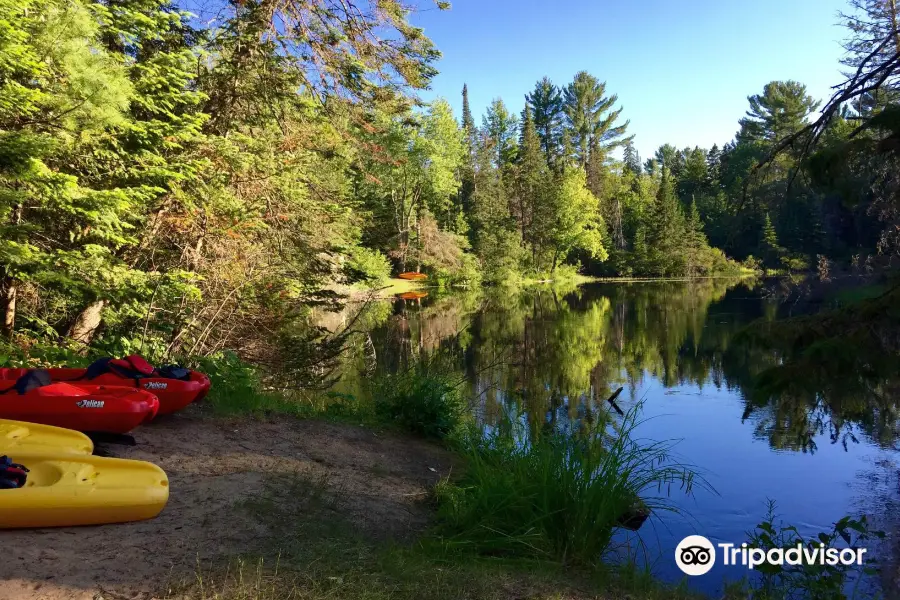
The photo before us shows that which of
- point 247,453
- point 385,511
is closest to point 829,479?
point 385,511

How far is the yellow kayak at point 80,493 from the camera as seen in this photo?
3.05 meters

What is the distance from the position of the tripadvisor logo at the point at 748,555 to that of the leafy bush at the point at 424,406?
3.15m

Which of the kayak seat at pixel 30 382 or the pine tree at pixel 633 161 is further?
the pine tree at pixel 633 161

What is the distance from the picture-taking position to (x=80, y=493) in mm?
3209

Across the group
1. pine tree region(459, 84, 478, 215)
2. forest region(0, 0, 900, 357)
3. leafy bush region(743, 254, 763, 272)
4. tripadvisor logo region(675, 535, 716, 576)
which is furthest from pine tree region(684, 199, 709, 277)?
tripadvisor logo region(675, 535, 716, 576)

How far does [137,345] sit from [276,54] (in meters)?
5.03

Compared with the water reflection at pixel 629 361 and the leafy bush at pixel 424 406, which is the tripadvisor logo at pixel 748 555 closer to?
the water reflection at pixel 629 361

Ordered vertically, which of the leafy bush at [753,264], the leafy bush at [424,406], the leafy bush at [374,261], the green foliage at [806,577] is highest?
the leafy bush at [753,264]

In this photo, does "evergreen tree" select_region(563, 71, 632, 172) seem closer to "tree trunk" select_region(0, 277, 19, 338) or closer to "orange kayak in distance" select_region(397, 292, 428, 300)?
"orange kayak in distance" select_region(397, 292, 428, 300)

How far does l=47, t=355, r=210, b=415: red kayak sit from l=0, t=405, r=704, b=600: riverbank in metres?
0.47

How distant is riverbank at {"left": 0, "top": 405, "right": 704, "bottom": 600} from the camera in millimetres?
2670

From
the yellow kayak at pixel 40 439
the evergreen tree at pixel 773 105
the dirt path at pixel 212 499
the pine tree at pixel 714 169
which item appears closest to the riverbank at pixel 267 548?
the dirt path at pixel 212 499

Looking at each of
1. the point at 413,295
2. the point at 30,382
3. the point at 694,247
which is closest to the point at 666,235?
the point at 694,247

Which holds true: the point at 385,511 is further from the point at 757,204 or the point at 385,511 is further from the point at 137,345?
the point at 137,345
